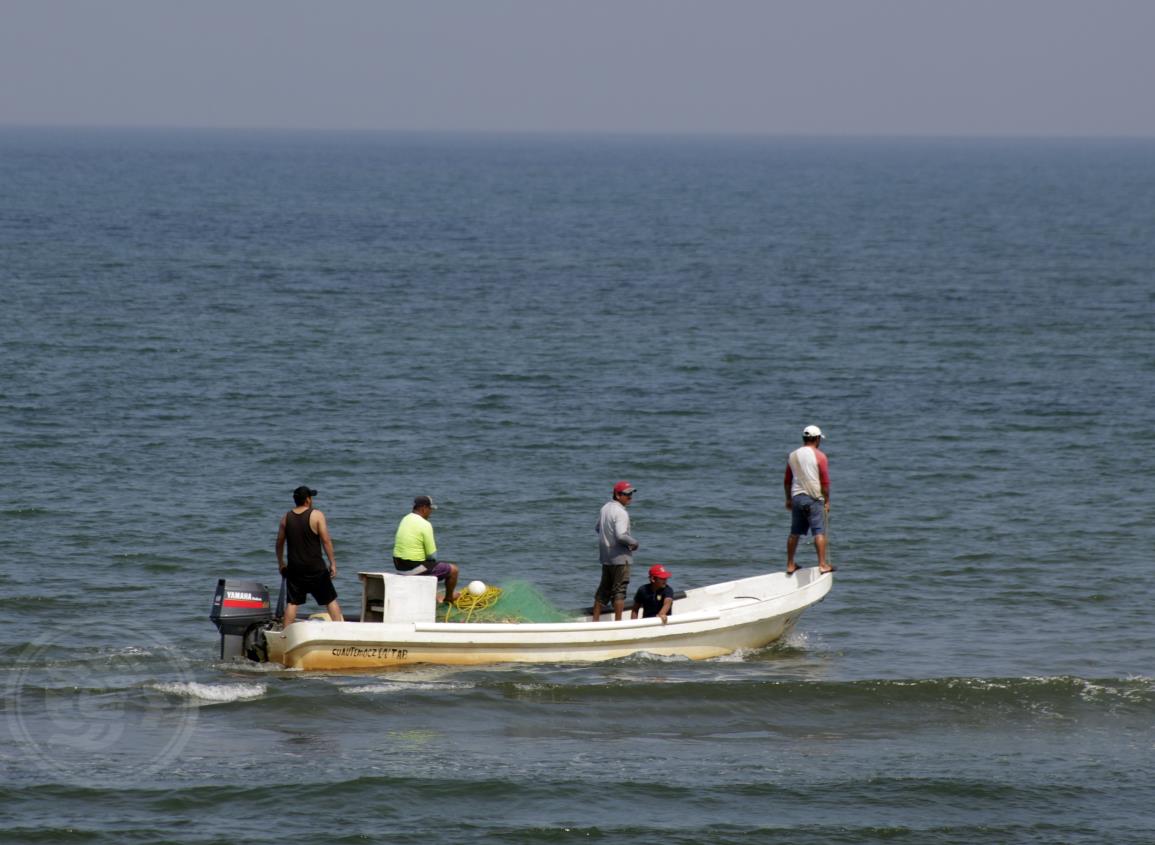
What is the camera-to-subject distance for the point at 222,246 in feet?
220

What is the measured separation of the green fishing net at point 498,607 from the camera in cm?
1878

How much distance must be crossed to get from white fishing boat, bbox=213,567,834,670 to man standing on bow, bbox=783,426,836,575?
0.71 m

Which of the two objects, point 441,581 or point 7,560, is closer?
point 441,581

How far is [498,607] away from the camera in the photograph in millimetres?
18922

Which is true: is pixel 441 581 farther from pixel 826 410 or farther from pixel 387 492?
pixel 826 410

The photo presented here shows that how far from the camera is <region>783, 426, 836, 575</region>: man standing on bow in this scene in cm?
1925

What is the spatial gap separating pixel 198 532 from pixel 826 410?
49.4 feet

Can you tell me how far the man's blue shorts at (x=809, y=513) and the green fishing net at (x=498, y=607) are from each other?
3145 millimetres

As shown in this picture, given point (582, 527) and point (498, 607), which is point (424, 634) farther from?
point (582, 527)

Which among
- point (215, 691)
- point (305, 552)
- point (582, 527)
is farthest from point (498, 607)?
point (582, 527)

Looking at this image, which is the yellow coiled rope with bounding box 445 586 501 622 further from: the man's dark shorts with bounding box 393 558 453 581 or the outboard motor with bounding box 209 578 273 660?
the outboard motor with bounding box 209 578 273 660

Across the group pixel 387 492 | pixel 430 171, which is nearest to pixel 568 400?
pixel 387 492

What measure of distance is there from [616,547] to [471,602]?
1.73 metres

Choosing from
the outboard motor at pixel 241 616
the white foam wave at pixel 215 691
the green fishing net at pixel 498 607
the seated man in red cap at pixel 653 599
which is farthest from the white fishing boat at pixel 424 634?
the white foam wave at pixel 215 691
